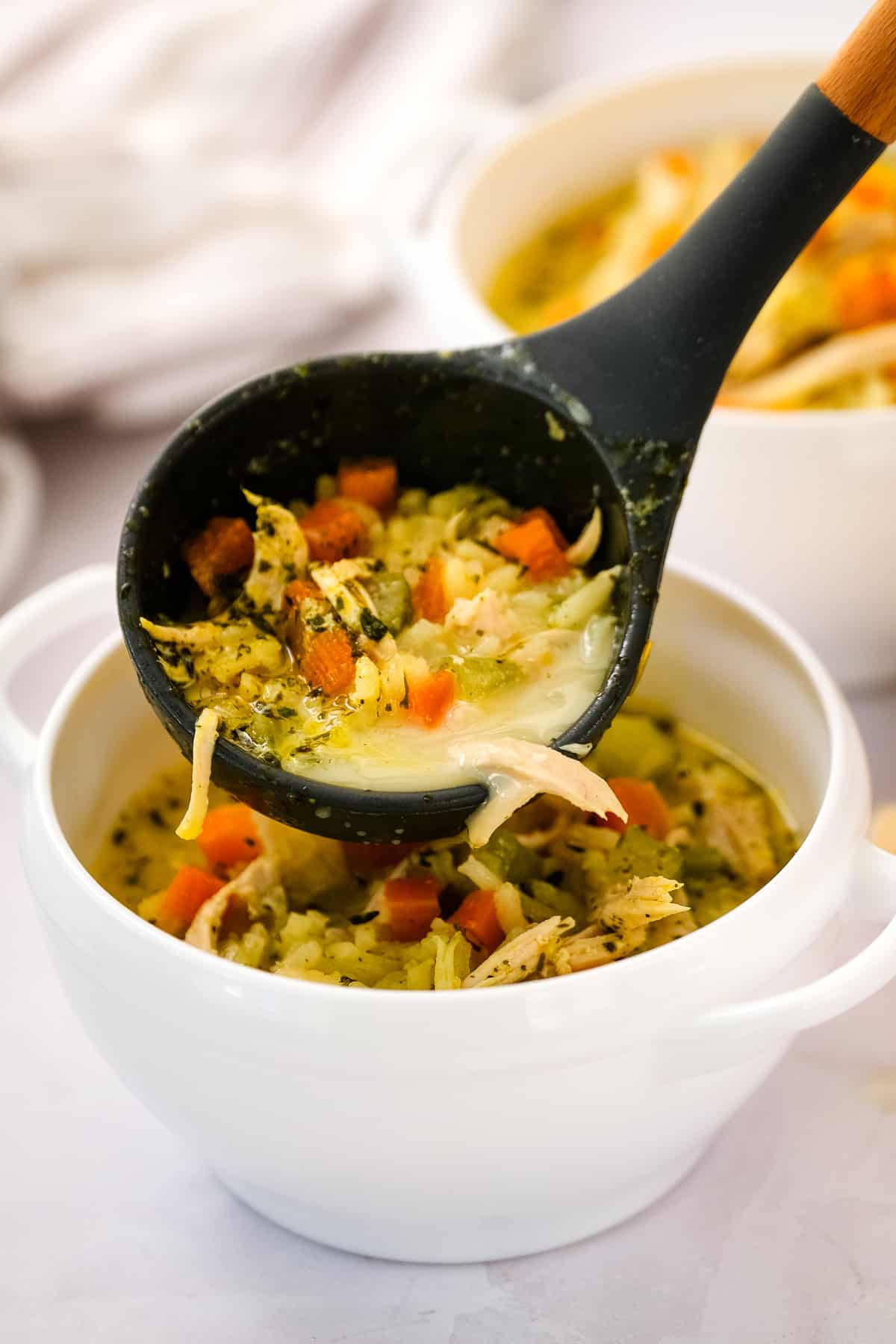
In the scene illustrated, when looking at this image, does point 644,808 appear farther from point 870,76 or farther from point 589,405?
point 870,76

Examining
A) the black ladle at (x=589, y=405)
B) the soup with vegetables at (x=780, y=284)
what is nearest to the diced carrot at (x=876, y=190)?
the soup with vegetables at (x=780, y=284)

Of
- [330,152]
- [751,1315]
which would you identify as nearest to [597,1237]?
[751,1315]

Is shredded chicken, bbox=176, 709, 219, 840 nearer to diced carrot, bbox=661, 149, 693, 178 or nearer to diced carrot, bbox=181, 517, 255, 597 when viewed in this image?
diced carrot, bbox=181, 517, 255, 597

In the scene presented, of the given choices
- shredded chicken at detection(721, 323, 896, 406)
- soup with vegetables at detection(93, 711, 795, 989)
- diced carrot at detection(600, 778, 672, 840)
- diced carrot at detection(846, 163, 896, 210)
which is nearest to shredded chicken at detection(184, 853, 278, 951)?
soup with vegetables at detection(93, 711, 795, 989)

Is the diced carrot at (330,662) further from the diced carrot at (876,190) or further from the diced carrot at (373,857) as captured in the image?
the diced carrot at (876,190)

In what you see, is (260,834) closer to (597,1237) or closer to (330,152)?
(597,1237)

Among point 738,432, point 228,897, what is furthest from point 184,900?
point 738,432
